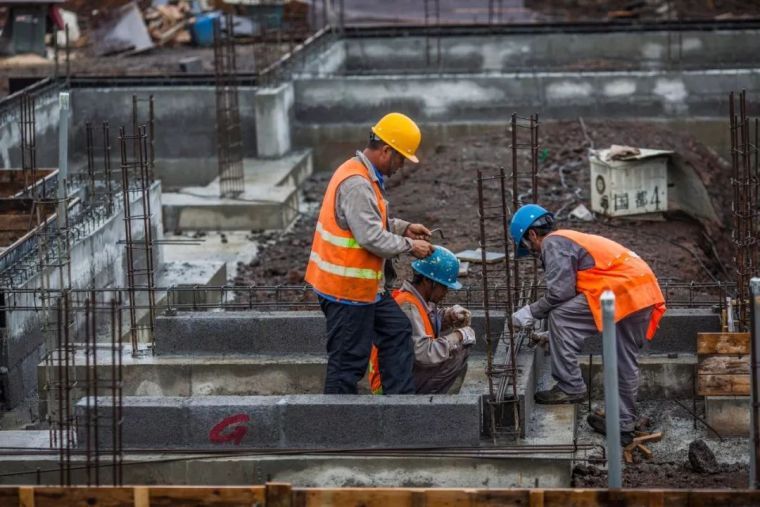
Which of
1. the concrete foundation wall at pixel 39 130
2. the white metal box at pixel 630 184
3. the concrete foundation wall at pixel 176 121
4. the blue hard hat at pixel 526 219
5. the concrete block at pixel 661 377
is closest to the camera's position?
the blue hard hat at pixel 526 219

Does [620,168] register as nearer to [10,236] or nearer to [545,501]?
[10,236]

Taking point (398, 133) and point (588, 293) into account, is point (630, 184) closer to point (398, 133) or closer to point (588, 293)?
point (588, 293)

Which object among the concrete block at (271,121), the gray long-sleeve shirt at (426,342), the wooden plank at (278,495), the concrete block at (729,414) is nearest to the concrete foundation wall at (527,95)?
the concrete block at (271,121)

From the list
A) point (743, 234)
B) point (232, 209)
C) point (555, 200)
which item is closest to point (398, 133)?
point (743, 234)

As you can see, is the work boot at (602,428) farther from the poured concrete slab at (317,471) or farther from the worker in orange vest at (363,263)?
the worker in orange vest at (363,263)

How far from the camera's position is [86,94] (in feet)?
65.2

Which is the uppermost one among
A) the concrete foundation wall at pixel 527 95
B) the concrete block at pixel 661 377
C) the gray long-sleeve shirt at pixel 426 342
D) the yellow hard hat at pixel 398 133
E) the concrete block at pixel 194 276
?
the yellow hard hat at pixel 398 133

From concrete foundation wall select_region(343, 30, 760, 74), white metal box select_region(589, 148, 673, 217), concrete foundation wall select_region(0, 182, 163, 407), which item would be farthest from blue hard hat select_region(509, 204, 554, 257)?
concrete foundation wall select_region(343, 30, 760, 74)

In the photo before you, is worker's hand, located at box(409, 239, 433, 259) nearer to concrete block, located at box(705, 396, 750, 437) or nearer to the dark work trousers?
the dark work trousers

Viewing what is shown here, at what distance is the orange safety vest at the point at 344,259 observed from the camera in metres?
8.39

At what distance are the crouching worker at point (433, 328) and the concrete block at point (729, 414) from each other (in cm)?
156

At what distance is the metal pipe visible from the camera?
22.8 feet

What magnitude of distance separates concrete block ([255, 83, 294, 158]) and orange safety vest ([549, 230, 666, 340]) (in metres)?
10.8

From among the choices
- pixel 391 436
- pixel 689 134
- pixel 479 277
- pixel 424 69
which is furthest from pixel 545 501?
pixel 424 69
